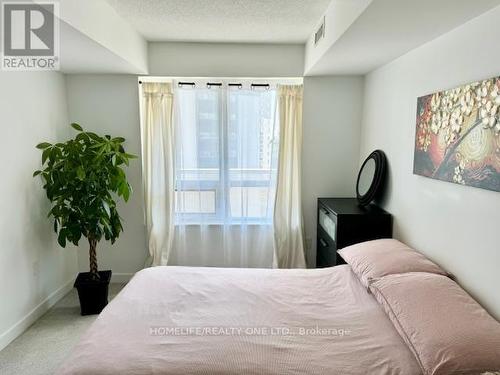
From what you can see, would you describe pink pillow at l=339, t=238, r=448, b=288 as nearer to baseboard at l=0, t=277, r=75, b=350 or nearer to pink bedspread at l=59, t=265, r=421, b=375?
pink bedspread at l=59, t=265, r=421, b=375

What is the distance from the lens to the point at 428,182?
2234 millimetres

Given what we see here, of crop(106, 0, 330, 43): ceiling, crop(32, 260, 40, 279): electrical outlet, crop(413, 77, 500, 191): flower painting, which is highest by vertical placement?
crop(106, 0, 330, 43): ceiling

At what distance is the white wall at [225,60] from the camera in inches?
131

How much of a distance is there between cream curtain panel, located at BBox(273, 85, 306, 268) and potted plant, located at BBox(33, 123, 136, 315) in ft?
5.20

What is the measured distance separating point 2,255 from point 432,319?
2.80 metres

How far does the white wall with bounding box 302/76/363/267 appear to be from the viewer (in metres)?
3.48

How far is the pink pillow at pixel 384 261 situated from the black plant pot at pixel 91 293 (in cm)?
213

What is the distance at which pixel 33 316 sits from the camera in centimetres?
278

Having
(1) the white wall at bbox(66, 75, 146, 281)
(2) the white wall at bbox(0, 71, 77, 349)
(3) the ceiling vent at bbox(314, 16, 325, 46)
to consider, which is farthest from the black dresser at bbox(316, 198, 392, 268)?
(2) the white wall at bbox(0, 71, 77, 349)

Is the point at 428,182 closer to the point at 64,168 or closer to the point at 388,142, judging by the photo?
the point at 388,142

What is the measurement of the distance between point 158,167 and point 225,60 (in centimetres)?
131

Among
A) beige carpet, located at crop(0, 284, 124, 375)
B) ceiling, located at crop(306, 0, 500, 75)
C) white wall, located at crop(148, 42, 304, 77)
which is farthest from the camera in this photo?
white wall, located at crop(148, 42, 304, 77)

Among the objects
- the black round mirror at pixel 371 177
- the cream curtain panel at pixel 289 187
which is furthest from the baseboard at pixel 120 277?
the black round mirror at pixel 371 177

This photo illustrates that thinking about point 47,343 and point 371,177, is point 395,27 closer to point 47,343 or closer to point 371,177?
point 371,177
